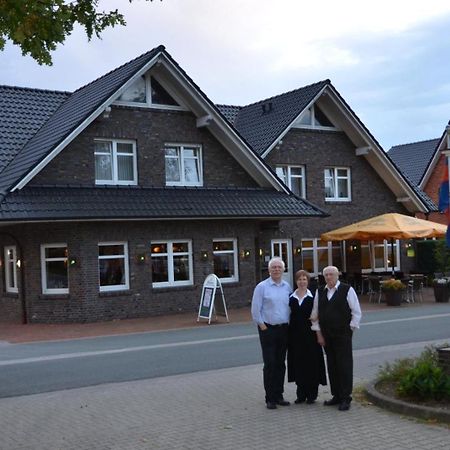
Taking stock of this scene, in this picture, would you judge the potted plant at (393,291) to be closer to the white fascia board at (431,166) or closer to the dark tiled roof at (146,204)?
the dark tiled roof at (146,204)

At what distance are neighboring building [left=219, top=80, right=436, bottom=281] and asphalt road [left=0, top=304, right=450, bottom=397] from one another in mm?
9197

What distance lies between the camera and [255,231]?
23.9m

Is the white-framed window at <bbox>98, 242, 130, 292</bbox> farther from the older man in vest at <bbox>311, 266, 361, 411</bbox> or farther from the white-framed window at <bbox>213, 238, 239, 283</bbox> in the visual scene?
the older man in vest at <bbox>311, 266, 361, 411</bbox>

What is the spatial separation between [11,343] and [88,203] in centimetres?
496

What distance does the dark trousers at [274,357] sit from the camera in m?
8.27

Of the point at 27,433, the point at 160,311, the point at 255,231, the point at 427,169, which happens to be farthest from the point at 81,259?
the point at 427,169

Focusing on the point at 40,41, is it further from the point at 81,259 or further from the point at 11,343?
the point at 81,259

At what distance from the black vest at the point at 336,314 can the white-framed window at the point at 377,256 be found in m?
21.8

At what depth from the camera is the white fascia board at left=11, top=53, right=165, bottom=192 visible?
1927cm

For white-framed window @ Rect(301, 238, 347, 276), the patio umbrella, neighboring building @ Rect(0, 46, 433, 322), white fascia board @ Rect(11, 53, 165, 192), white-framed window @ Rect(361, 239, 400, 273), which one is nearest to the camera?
white fascia board @ Rect(11, 53, 165, 192)

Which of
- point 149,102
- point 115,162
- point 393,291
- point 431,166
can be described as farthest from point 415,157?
point 115,162

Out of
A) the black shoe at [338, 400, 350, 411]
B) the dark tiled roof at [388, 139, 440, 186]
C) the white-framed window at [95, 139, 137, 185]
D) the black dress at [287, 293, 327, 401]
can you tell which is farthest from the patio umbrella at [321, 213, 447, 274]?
the black shoe at [338, 400, 350, 411]

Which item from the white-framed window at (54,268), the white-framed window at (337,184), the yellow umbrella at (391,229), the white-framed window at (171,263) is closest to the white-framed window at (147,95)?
the white-framed window at (171,263)

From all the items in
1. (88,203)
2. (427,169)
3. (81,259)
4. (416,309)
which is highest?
(427,169)
